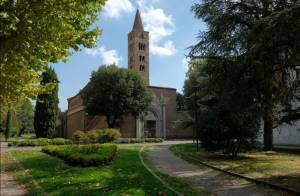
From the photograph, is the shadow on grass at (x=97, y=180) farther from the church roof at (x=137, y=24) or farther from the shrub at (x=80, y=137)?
the church roof at (x=137, y=24)

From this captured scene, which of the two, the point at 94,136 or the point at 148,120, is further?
the point at 148,120

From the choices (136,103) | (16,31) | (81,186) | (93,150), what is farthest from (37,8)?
(136,103)

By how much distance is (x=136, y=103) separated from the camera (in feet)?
149

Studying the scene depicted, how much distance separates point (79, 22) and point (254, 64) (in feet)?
19.5

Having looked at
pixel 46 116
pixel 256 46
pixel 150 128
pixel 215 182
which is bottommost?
pixel 215 182

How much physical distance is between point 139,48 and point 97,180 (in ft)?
212

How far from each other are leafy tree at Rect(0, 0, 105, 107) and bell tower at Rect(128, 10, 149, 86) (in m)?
61.2

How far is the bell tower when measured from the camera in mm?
72875

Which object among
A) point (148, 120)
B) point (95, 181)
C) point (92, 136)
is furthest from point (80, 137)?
point (148, 120)

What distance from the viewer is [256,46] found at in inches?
378

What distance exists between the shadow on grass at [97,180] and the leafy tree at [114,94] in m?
30.1

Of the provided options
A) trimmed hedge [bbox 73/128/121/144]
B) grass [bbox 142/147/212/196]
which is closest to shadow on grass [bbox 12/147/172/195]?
grass [bbox 142/147/212/196]

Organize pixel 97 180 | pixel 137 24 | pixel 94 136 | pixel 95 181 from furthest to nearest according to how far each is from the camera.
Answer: pixel 137 24, pixel 94 136, pixel 97 180, pixel 95 181

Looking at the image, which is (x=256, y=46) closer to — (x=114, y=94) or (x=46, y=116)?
(x=114, y=94)
